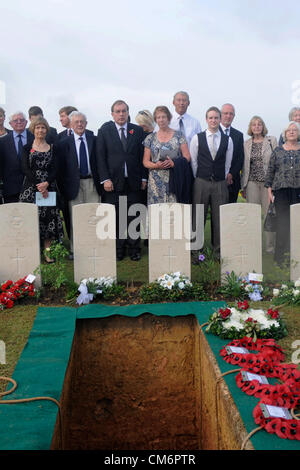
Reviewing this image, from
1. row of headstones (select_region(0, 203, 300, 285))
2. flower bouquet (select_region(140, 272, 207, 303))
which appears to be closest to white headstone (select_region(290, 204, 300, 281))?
row of headstones (select_region(0, 203, 300, 285))

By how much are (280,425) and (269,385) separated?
1.31ft

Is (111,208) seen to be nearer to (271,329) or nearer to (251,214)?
(251,214)

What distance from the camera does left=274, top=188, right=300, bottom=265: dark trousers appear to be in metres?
6.20

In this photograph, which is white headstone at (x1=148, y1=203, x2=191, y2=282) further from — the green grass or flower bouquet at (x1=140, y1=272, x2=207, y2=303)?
the green grass

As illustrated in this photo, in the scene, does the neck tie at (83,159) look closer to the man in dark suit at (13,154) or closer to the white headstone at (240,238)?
the man in dark suit at (13,154)

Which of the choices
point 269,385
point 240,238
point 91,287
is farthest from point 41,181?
point 269,385

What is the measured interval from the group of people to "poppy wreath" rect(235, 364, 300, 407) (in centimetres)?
309

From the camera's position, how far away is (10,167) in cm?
643

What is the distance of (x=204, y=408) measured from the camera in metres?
3.91

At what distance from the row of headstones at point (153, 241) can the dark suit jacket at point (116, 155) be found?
95cm

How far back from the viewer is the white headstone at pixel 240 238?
553 centimetres

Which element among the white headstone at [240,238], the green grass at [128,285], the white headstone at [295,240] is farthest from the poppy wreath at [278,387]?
the white headstone at [295,240]

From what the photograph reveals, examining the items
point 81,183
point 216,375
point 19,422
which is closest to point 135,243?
point 81,183
